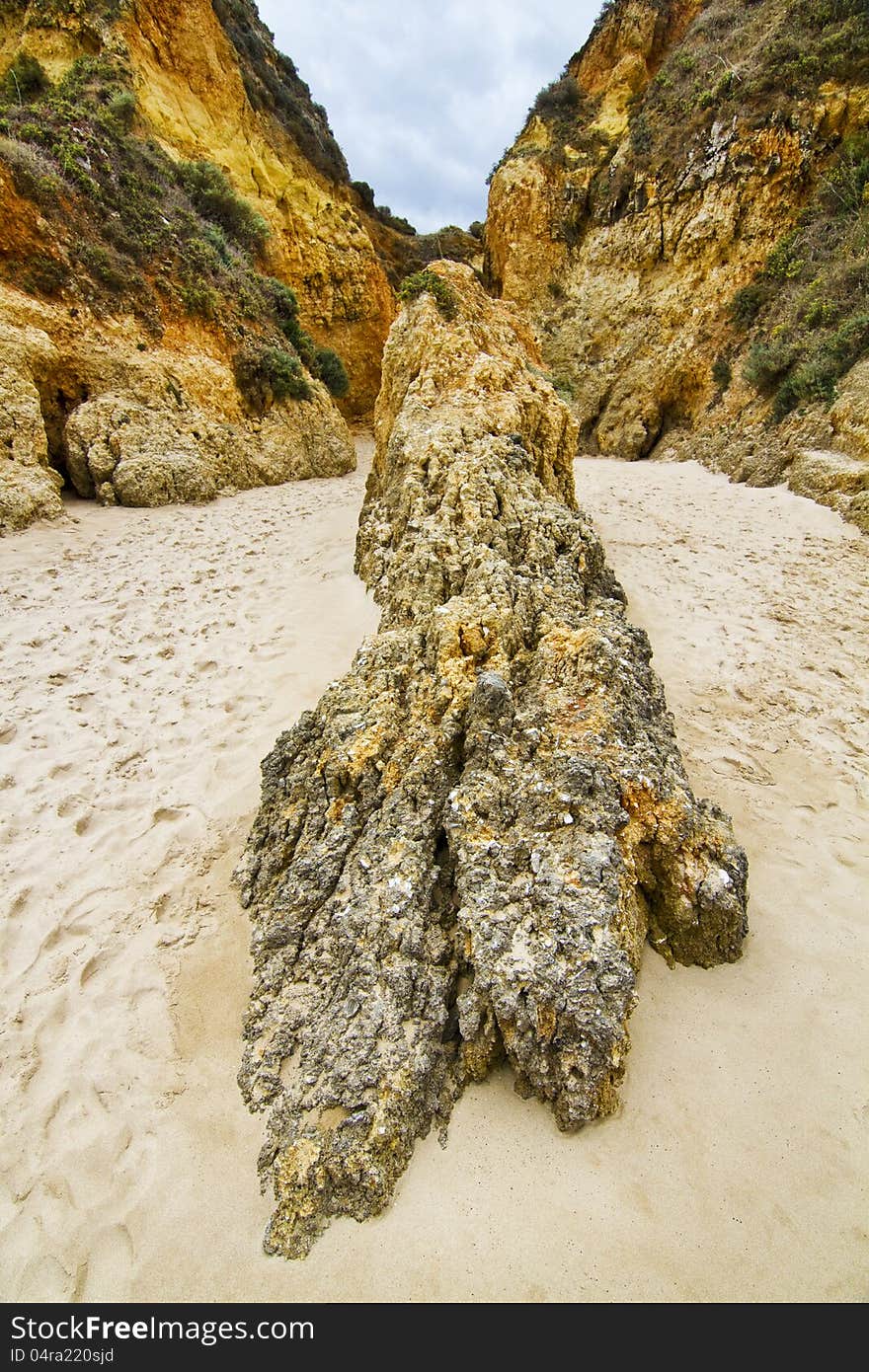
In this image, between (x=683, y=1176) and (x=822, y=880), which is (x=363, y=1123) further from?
(x=822, y=880)

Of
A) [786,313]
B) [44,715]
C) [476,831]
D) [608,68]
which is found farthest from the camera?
[608,68]

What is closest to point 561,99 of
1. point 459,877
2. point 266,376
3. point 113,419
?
point 266,376

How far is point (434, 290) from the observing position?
7.80 meters

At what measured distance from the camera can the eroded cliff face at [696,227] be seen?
11.6 metres

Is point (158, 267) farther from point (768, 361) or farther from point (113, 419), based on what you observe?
point (768, 361)

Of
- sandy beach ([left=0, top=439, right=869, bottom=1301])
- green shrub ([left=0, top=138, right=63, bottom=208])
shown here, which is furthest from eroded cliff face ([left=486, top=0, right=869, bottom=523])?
green shrub ([left=0, top=138, right=63, bottom=208])

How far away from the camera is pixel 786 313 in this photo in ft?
42.7

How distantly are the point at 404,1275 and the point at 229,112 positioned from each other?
981 inches

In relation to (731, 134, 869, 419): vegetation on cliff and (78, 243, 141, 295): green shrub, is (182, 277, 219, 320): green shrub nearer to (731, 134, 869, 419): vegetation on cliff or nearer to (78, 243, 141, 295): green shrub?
(78, 243, 141, 295): green shrub

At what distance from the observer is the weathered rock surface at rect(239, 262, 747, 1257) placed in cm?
225

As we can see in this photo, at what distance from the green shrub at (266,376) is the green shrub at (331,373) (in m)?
3.03

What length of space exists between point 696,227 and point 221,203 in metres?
13.4

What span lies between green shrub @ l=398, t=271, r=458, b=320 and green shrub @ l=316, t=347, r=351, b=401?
9465mm

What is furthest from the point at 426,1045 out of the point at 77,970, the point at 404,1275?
the point at 77,970
